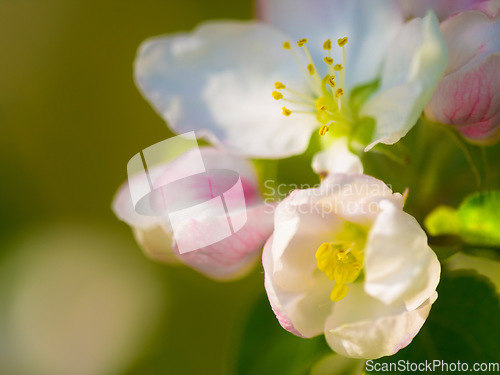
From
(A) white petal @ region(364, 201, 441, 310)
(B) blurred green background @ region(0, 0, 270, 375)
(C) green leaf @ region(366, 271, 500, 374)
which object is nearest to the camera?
(A) white petal @ region(364, 201, 441, 310)

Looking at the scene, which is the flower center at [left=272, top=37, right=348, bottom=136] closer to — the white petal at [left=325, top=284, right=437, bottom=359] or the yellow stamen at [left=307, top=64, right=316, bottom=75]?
the yellow stamen at [left=307, top=64, right=316, bottom=75]

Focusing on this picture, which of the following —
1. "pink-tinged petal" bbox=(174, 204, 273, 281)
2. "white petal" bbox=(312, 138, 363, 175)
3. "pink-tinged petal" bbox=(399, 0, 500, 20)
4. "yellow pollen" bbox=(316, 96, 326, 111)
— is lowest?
"pink-tinged petal" bbox=(174, 204, 273, 281)

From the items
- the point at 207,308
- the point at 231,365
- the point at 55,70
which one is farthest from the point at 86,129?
the point at 231,365

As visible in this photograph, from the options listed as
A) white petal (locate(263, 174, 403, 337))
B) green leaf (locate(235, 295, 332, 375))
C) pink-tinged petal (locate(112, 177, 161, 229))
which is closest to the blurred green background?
green leaf (locate(235, 295, 332, 375))

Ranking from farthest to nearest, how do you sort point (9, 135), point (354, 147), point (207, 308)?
1. point (9, 135)
2. point (207, 308)
3. point (354, 147)

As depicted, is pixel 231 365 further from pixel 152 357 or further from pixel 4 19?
pixel 4 19
